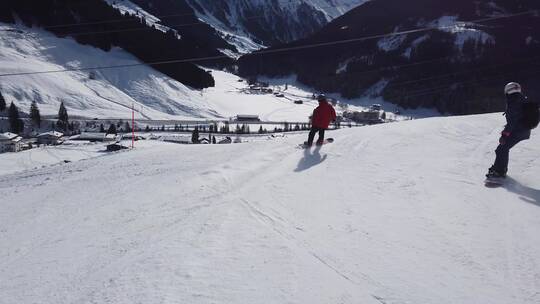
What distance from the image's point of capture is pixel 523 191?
812 cm

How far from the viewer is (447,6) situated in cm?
19162

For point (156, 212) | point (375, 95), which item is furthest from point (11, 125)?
point (375, 95)

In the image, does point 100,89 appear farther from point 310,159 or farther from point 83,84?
point 310,159

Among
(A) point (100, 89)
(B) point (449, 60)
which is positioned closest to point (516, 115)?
(A) point (100, 89)

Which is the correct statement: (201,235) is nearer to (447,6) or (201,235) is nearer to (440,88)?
(440,88)

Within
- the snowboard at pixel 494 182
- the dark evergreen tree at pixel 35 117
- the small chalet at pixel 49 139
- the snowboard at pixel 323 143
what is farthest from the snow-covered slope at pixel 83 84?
the snowboard at pixel 494 182

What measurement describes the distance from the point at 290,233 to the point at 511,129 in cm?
603

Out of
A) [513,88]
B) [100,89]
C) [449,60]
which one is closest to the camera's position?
[513,88]

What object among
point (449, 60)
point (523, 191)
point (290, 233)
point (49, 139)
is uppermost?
point (449, 60)

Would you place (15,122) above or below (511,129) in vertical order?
below

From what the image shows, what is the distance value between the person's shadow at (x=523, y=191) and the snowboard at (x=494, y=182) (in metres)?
0.09

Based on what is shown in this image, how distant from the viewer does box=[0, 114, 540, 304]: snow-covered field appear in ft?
15.8

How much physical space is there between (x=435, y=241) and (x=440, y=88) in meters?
163

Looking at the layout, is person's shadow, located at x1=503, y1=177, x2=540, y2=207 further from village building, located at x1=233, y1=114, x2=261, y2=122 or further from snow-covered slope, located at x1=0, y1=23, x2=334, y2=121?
snow-covered slope, located at x1=0, y1=23, x2=334, y2=121
